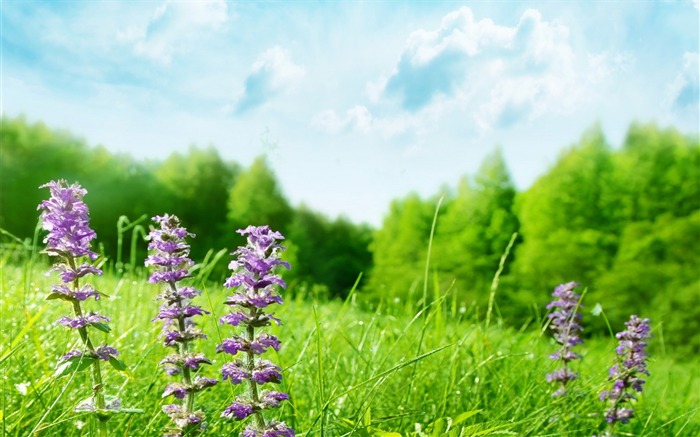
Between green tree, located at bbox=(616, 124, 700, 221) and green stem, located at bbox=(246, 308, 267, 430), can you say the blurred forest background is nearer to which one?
green tree, located at bbox=(616, 124, 700, 221)

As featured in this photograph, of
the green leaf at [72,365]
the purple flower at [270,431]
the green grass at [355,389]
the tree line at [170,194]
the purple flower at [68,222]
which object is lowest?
the green grass at [355,389]

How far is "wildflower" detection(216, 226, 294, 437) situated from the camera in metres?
1.99

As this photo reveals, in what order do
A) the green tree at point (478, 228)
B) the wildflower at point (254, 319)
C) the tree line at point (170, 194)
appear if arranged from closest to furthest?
1. the wildflower at point (254, 319)
2. the green tree at point (478, 228)
3. the tree line at point (170, 194)

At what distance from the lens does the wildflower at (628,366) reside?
3408mm

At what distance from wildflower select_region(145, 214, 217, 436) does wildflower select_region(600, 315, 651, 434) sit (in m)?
2.10

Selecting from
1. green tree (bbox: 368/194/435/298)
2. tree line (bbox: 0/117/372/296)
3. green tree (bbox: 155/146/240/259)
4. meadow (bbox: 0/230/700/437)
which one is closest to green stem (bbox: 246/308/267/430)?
meadow (bbox: 0/230/700/437)

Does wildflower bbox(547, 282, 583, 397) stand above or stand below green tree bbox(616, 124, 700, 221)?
below

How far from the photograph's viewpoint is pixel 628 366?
11.4ft

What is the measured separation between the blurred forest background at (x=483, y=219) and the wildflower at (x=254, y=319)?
1320 centimetres

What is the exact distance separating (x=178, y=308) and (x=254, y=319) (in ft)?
0.91

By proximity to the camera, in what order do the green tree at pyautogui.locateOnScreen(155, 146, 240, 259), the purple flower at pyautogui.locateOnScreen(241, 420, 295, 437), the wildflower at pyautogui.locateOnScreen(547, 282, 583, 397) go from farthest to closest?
the green tree at pyautogui.locateOnScreen(155, 146, 240, 259), the wildflower at pyautogui.locateOnScreen(547, 282, 583, 397), the purple flower at pyautogui.locateOnScreen(241, 420, 295, 437)

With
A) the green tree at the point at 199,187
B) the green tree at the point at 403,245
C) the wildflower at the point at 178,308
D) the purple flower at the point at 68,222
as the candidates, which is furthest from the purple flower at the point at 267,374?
the green tree at the point at 199,187

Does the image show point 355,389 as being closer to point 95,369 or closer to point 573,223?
point 95,369

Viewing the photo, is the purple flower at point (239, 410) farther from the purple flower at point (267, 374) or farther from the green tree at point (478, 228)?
the green tree at point (478, 228)
